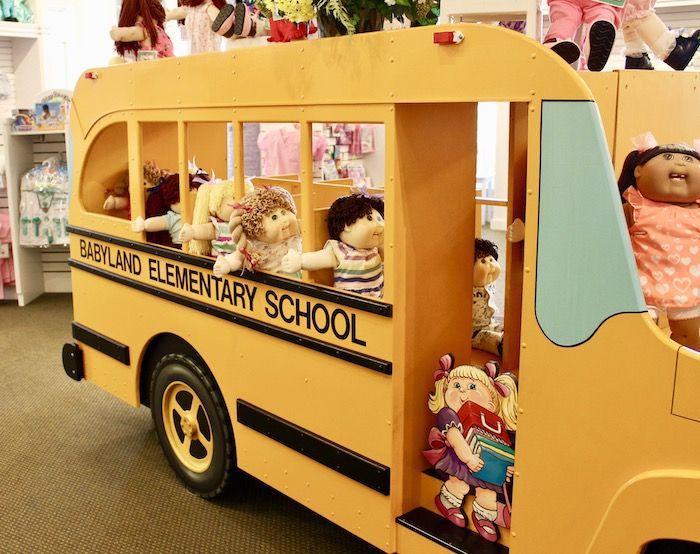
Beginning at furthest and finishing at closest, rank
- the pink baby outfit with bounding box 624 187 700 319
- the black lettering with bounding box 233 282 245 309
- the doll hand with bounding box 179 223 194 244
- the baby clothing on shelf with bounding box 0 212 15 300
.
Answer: the baby clothing on shelf with bounding box 0 212 15 300 < the doll hand with bounding box 179 223 194 244 < the black lettering with bounding box 233 282 245 309 < the pink baby outfit with bounding box 624 187 700 319


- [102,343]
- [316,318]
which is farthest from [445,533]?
[102,343]

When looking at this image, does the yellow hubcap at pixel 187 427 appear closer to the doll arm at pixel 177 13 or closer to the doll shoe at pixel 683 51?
the doll arm at pixel 177 13

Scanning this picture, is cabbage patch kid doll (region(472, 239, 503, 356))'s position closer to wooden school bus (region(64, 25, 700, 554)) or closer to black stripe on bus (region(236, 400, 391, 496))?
wooden school bus (region(64, 25, 700, 554))

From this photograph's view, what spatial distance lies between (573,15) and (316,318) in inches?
56.9

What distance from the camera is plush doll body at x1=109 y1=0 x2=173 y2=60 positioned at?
12.9 ft

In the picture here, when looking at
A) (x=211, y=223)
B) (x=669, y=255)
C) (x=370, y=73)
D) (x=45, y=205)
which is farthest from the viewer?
(x=45, y=205)

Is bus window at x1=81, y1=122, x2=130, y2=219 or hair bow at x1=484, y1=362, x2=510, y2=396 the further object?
bus window at x1=81, y1=122, x2=130, y2=219

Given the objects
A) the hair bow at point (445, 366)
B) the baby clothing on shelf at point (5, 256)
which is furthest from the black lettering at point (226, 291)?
the baby clothing on shelf at point (5, 256)

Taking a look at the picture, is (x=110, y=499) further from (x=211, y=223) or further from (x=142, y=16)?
(x=142, y=16)

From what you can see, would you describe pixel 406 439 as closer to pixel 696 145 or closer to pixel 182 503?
pixel 696 145

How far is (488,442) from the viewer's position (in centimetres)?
217

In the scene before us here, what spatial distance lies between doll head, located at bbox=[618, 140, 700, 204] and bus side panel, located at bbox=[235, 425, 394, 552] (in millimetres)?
1199

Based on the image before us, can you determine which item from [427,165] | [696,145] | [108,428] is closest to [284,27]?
[427,165]

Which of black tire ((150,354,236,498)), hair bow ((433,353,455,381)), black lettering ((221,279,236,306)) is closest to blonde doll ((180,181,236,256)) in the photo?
black lettering ((221,279,236,306))
